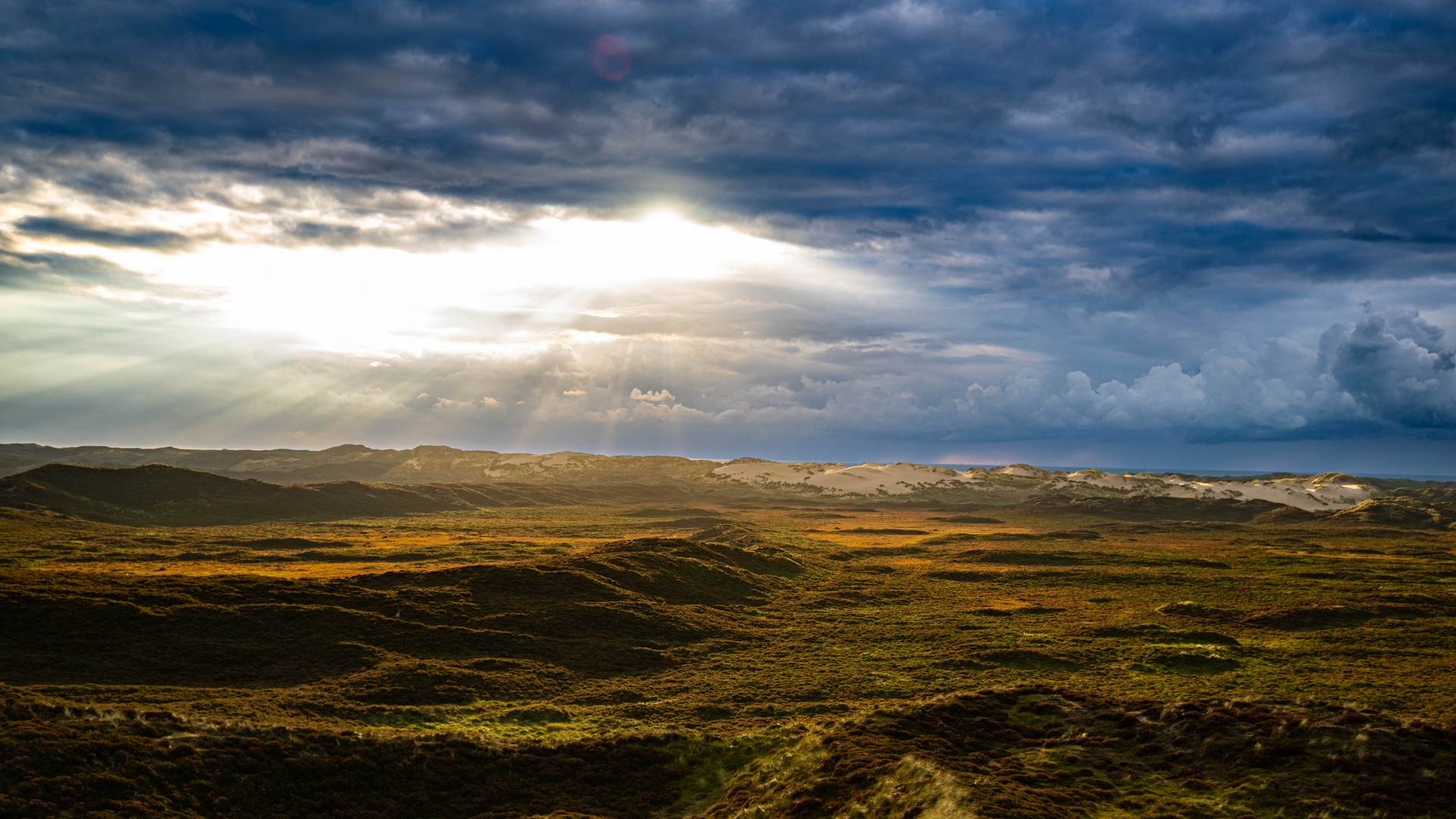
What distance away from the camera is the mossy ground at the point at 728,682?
81.7ft

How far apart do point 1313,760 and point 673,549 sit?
210ft

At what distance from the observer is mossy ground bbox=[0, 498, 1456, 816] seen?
81.7ft

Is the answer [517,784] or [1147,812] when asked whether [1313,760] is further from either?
[517,784]

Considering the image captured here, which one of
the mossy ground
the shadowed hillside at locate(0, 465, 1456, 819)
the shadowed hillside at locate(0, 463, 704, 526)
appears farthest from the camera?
the shadowed hillside at locate(0, 463, 704, 526)

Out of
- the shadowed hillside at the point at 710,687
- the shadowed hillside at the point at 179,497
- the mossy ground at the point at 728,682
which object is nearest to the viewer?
the shadowed hillside at the point at 710,687

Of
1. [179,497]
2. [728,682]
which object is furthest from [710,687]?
[179,497]

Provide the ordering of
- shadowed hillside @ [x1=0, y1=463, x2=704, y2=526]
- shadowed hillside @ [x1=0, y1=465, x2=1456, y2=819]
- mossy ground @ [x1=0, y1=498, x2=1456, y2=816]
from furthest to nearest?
shadowed hillside @ [x1=0, y1=463, x2=704, y2=526]
mossy ground @ [x1=0, y1=498, x2=1456, y2=816]
shadowed hillside @ [x1=0, y1=465, x2=1456, y2=819]

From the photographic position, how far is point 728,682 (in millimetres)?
43188

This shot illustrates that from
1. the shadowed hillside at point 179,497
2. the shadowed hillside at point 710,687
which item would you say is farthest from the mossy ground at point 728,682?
the shadowed hillside at point 179,497

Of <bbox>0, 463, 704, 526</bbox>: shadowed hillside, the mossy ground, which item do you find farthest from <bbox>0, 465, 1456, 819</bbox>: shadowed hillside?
<bbox>0, 463, 704, 526</bbox>: shadowed hillside

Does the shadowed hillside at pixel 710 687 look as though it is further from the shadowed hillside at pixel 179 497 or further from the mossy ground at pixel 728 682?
the shadowed hillside at pixel 179 497

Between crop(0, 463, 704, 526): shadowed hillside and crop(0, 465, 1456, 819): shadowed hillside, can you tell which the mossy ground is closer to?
crop(0, 465, 1456, 819): shadowed hillside

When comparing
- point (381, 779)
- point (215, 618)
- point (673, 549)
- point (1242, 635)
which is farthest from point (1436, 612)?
point (215, 618)

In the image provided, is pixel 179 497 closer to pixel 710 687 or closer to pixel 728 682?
pixel 710 687
